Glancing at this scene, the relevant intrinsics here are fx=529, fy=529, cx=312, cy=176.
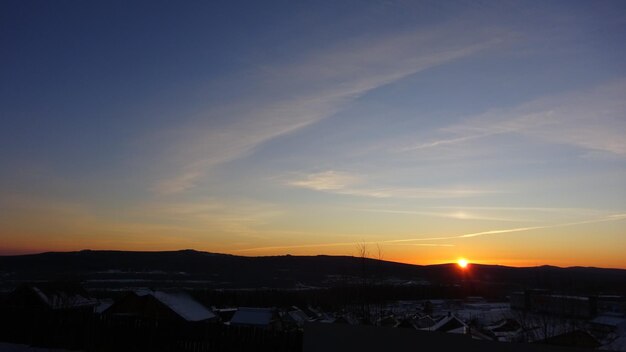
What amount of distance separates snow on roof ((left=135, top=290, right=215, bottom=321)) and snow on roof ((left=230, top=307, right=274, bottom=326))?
205 inches

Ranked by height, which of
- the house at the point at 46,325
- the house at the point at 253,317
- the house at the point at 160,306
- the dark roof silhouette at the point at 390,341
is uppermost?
the dark roof silhouette at the point at 390,341

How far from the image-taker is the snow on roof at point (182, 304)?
1353 inches

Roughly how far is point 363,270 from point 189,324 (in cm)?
1369

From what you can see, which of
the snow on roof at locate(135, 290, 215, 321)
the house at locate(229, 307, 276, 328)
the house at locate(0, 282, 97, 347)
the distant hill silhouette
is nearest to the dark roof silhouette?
the house at locate(0, 282, 97, 347)

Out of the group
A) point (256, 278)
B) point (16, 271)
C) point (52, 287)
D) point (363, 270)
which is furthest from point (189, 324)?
point (256, 278)

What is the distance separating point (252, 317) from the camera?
44625 millimetres

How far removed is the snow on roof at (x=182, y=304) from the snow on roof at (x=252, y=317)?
5198 mm

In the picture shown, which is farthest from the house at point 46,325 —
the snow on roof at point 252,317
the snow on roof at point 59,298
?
the snow on roof at point 252,317

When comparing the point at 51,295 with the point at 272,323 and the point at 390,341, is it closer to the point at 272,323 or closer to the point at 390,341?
the point at 272,323

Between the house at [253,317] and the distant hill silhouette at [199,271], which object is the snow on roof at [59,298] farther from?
the distant hill silhouette at [199,271]

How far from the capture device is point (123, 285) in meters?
136

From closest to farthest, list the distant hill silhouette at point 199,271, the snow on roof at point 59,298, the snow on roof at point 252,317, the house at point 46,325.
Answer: the house at point 46,325 → the snow on roof at point 59,298 → the snow on roof at point 252,317 → the distant hill silhouette at point 199,271

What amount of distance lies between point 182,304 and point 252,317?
30.8 ft

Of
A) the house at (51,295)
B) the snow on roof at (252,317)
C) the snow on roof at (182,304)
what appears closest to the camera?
the snow on roof at (182,304)
